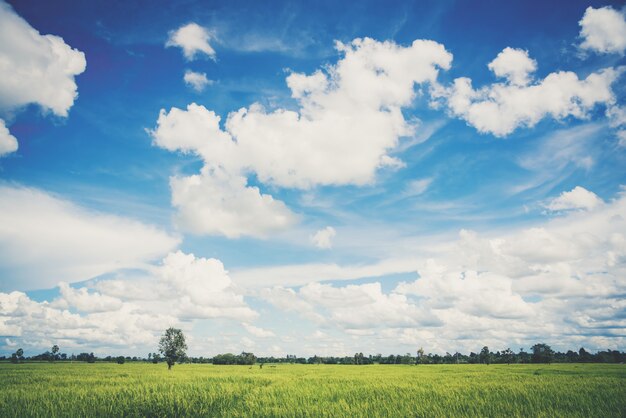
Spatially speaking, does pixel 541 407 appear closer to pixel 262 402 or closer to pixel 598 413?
pixel 598 413

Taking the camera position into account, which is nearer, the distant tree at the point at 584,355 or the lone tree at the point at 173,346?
the lone tree at the point at 173,346

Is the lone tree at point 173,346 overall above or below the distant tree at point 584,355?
above

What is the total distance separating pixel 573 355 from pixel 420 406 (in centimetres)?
18134

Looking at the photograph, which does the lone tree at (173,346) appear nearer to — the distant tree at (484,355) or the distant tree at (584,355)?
the distant tree at (484,355)

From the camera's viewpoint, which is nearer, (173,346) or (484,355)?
(173,346)

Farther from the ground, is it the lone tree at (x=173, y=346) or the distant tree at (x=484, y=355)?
the lone tree at (x=173, y=346)

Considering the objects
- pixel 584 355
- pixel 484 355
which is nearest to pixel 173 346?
pixel 484 355

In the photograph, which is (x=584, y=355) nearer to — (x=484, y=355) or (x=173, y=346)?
(x=484, y=355)

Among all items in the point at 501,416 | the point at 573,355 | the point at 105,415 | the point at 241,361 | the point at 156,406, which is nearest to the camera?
the point at 501,416

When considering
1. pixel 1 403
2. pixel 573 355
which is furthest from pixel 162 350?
pixel 573 355

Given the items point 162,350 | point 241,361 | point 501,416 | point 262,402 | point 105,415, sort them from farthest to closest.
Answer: point 241,361, point 162,350, point 262,402, point 105,415, point 501,416

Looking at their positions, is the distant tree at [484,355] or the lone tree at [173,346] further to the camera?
the distant tree at [484,355]

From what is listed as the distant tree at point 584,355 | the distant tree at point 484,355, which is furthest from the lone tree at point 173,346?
the distant tree at point 584,355

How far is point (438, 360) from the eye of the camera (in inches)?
5123
